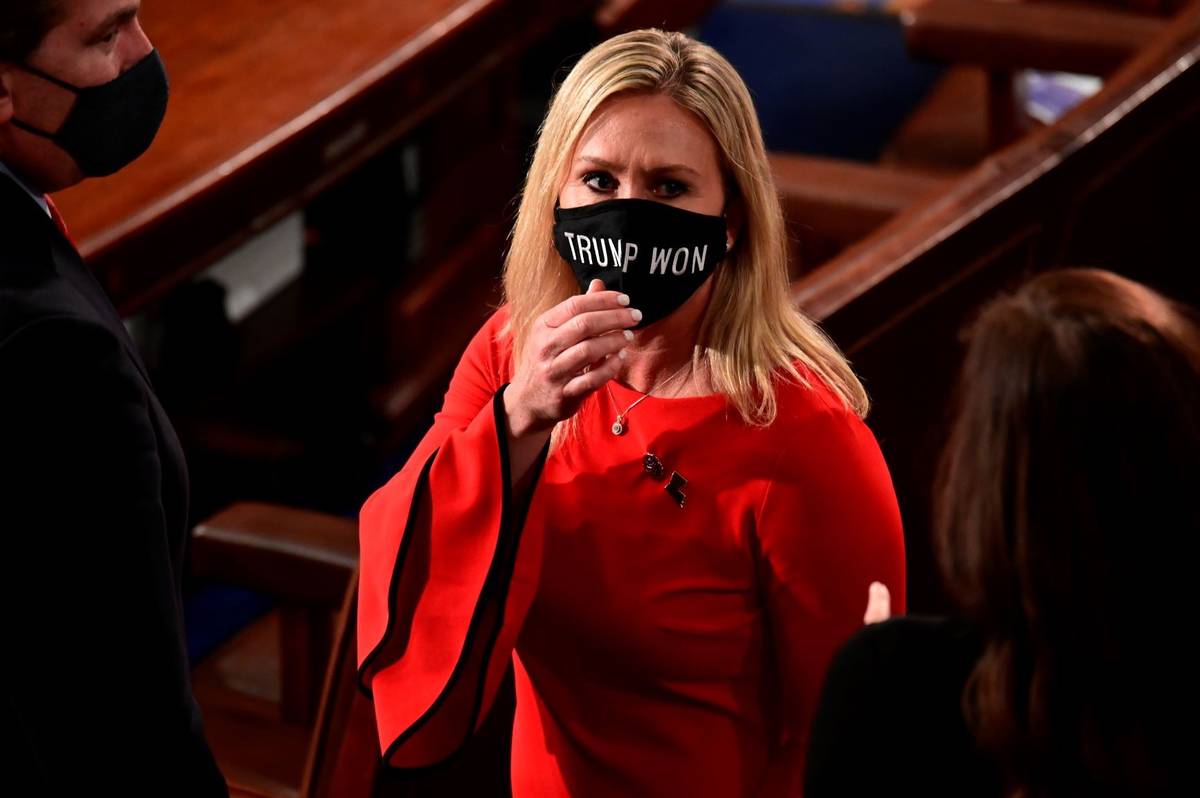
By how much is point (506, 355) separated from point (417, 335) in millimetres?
1955

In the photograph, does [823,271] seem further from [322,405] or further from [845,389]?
[322,405]

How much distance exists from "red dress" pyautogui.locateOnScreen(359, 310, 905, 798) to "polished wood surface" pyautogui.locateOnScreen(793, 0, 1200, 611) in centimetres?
53

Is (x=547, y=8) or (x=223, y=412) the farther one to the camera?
(x=223, y=412)

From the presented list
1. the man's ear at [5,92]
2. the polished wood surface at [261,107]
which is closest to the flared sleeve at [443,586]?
the man's ear at [5,92]

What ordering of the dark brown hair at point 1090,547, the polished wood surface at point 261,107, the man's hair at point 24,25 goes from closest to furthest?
the dark brown hair at point 1090,547, the man's hair at point 24,25, the polished wood surface at point 261,107

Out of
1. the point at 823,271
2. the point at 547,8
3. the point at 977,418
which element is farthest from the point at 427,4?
the point at 977,418

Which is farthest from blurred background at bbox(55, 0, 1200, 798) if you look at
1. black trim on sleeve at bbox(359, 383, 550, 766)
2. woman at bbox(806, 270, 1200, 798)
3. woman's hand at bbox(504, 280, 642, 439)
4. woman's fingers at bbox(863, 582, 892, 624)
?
woman at bbox(806, 270, 1200, 798)

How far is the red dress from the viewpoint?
4.67 feet

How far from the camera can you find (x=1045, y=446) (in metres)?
0.97

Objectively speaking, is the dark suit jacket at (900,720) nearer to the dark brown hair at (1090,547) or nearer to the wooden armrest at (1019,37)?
the dark brown hair at (1090,547)

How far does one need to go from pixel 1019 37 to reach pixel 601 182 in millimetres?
1779

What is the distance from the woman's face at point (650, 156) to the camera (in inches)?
57.0

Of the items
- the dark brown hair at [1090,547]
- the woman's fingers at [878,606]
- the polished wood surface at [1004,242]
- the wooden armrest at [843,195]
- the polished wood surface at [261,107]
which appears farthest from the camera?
the wooden armrest at [843,195]

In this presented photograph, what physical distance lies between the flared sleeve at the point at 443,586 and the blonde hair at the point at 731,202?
0.14m
